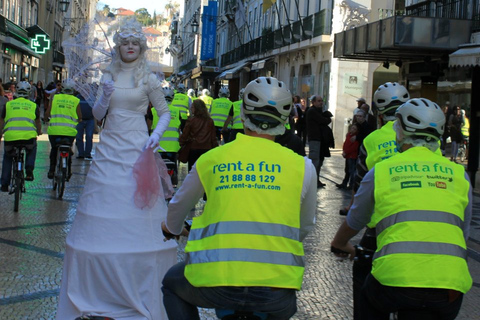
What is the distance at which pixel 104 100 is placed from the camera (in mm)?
5512

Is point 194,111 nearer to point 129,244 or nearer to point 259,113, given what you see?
point 129,244

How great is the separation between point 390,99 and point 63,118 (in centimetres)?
706

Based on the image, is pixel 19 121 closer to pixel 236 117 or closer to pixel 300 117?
pixel 236 117

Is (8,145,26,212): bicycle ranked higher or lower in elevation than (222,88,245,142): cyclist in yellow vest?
lower

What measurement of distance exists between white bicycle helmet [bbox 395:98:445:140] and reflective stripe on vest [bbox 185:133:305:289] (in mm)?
715

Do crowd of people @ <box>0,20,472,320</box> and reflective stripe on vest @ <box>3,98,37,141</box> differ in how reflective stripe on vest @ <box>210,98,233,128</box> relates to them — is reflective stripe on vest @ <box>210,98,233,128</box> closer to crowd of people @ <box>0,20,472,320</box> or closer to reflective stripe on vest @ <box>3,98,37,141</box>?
reflective stripe on vest @ <box>3,98,37,141</box>

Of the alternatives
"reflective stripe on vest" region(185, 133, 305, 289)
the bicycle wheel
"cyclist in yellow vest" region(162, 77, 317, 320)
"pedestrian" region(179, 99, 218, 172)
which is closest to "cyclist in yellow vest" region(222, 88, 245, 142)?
"pedestrian" region(179, 99, 218, 172)

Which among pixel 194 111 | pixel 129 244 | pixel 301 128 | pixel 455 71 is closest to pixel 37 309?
pixel 129 244

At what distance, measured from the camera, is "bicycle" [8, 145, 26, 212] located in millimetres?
9742

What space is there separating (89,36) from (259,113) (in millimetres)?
3771

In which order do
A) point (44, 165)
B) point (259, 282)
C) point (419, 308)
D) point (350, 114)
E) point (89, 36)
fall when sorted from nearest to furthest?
1. point (259, 282)
2. point (419, 308)
3. point (89, 36)
4. point (44, 165)
5. point (350, 114)

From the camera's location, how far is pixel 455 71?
766 inches

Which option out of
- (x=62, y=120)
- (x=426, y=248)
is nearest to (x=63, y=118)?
(x=62, y=120)

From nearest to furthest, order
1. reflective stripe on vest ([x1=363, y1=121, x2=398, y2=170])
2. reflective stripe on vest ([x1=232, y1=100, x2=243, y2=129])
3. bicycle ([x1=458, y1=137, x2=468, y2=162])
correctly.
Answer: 1. reflective stripe on vest ([x1=363, y1=121, x2=398, y2=170])
2. reflective stripe on vest ([x1=232, y1=100, x2=243, y2=129])
3. bicycle ([x1=458, y1=137, x2=468, y2=162])
